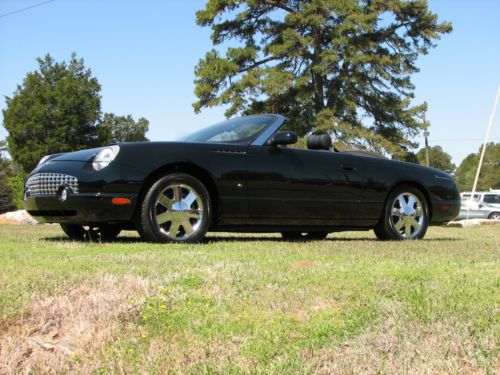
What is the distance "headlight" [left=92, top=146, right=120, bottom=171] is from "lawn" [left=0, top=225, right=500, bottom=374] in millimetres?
1572

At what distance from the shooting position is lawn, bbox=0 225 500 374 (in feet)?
8.32

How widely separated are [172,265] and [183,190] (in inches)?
72.8

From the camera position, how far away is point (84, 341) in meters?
2.76

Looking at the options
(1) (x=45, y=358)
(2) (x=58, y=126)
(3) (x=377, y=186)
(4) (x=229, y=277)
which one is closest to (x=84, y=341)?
(1) (x=45, y=358)

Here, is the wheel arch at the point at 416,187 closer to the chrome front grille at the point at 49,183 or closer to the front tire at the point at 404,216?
the front tire at the point at 404,216

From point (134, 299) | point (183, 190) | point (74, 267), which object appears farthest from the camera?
point (183, 190)

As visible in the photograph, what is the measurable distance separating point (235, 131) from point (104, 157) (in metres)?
1.51

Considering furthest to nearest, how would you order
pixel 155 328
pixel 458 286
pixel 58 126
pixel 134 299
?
pixel 58 126
pixel 458 286
pixel 134 299
pixel 155 328

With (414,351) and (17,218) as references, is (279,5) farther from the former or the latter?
(414,351)

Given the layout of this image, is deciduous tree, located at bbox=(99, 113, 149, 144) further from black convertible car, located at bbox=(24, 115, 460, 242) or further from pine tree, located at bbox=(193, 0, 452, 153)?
black convertible car, located at bbox=(24, 115, 460, 242)

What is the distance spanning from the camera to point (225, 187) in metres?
6.12

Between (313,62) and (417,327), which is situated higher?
(313,62)

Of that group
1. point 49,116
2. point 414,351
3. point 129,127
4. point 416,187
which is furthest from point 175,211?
point 129,127

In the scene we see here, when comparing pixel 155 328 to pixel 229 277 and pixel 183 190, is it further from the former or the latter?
pixel 183 190
